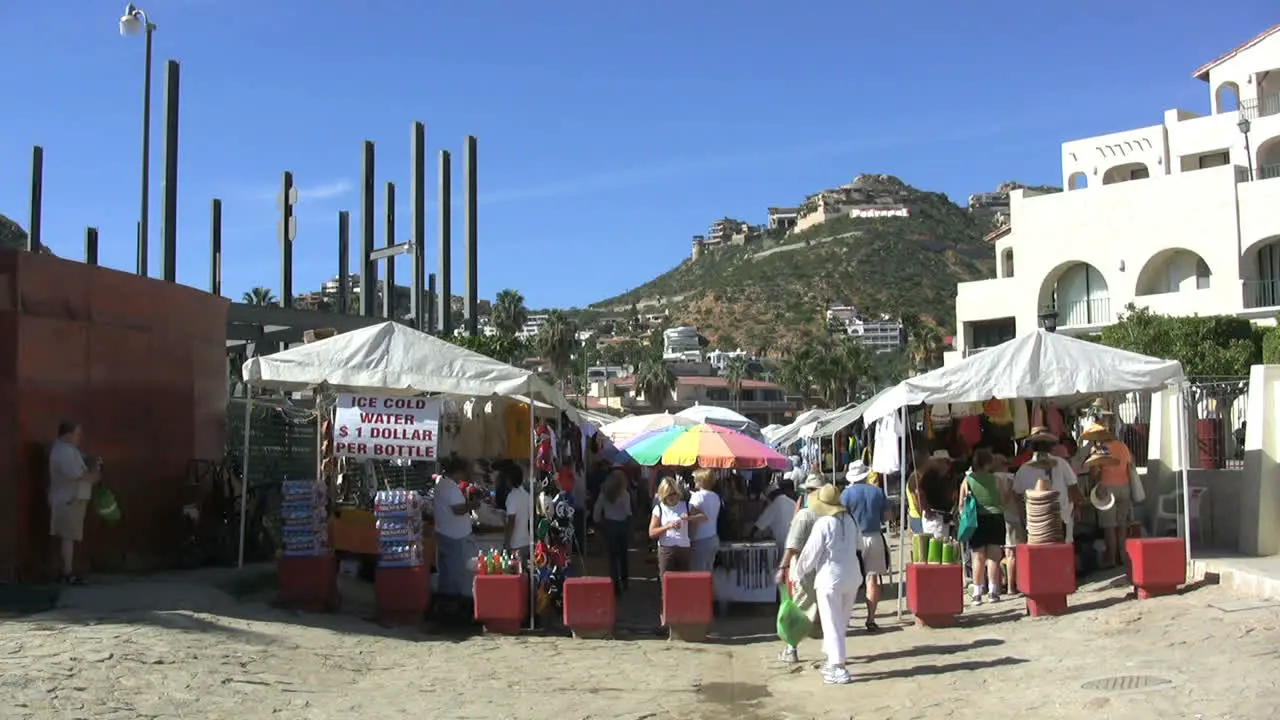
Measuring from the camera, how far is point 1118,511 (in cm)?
1310

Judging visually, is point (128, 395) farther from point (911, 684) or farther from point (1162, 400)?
point (1162, 400)

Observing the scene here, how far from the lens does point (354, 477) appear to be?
1459cm

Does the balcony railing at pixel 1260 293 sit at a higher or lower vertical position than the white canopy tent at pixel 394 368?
higher

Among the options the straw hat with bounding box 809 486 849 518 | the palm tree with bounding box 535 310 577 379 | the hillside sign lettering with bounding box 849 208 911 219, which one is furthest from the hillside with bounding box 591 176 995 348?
the straw hat with bounding box 809 486 849 518

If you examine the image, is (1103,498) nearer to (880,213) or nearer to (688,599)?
(688,599)

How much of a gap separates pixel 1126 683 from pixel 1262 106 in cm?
4702

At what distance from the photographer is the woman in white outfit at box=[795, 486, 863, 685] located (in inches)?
378

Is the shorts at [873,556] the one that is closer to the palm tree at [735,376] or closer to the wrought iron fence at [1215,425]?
the wrought iron fence at [1215,425]

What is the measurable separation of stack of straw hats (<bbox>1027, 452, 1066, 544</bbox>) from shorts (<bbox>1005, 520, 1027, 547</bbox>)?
423mm

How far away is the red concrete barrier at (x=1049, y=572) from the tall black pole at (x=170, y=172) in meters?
19.1

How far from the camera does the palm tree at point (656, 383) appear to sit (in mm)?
91562

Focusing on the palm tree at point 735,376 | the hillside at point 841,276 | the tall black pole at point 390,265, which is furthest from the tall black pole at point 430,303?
the hillside at point 841,276

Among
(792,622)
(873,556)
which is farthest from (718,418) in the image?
(792,622)

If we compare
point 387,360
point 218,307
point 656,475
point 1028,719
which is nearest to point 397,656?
point 387,360
